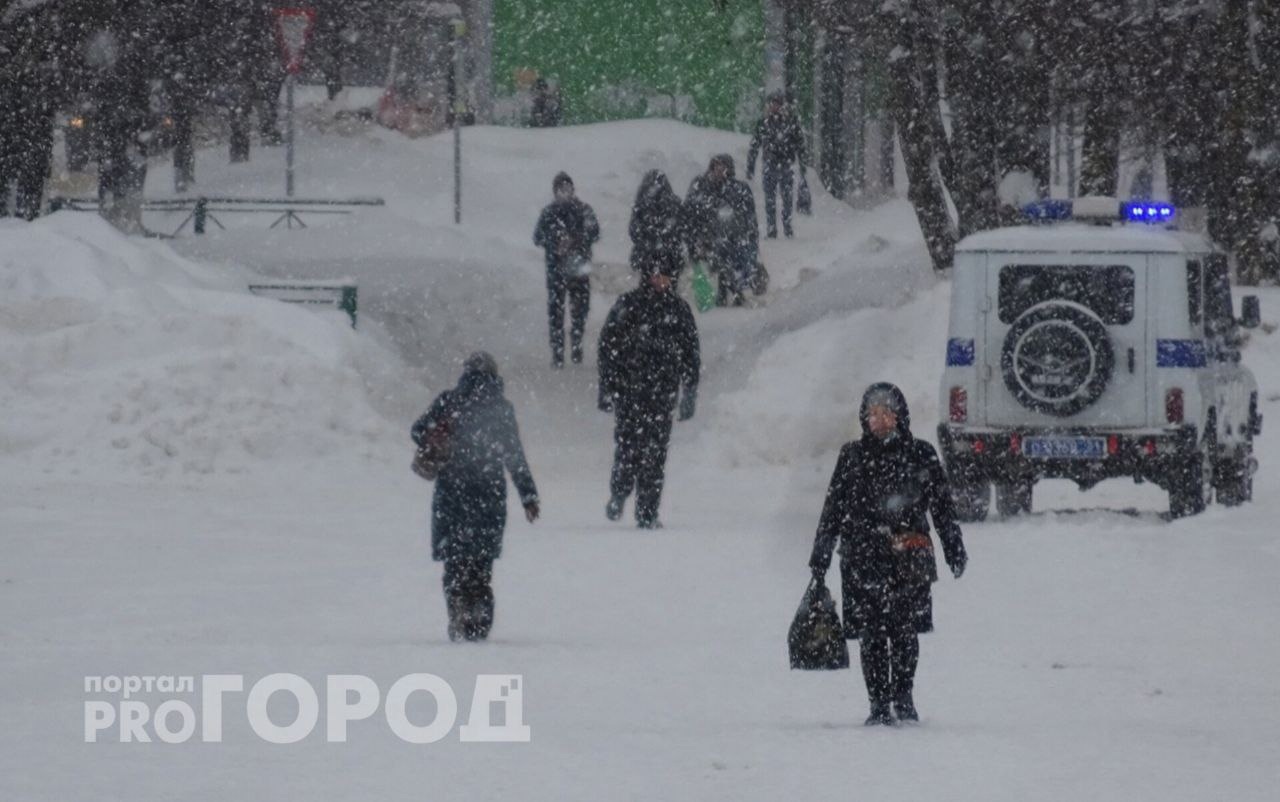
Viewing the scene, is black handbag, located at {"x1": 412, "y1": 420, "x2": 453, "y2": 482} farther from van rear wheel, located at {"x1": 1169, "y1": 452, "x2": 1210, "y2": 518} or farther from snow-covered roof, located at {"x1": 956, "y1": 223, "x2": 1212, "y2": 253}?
van rear wheel, located at {"x1": 1169, "y1": 452, "x2": 1210, "y2": 518}

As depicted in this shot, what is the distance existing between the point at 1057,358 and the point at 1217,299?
200 cm

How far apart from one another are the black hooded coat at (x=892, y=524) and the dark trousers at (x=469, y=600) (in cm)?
269

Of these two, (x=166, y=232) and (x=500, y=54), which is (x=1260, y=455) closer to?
(x=166, y=232)

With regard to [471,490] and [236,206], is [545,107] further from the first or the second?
[471,490]

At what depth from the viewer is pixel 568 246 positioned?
25359 mm

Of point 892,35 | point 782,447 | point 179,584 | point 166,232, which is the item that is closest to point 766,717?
point 179,584

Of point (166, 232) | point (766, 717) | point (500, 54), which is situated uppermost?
point (500, 54)

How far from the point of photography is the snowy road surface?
8.62 metres

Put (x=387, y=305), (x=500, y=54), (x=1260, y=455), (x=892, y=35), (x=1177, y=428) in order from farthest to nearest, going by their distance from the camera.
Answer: (x=500, y=54), (x=387, y=305), (x=892, y=35), (x=1260, y=455), (x=1177, y=428)

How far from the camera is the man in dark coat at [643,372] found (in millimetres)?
16875

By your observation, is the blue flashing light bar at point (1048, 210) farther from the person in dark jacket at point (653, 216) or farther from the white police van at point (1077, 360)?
the person in dark jacket at point (653, 216)

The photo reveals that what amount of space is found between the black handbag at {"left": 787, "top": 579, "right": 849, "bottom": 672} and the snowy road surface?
27 cm

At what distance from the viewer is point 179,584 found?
13.8m

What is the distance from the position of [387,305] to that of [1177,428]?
14.3 m
